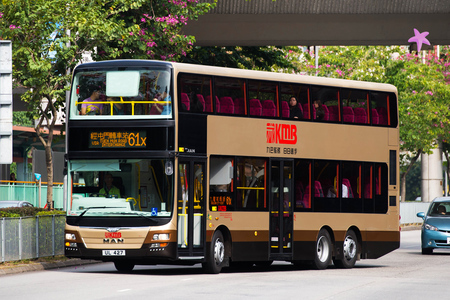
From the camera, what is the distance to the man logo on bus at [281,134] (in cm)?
2052

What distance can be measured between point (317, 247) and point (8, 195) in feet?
73.5

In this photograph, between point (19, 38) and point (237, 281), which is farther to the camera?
point (19, 38)

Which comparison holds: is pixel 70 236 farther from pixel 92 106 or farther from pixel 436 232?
pixel 436 232

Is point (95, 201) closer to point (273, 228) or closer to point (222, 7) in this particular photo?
point (273, 228)

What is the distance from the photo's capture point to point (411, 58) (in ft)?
187

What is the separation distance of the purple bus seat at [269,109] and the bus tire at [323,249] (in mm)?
2935

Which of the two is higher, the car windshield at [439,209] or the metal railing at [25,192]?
the metal railing at [25,192]

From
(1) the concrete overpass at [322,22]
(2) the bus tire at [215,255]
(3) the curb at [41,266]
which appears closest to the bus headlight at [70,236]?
(3) the curb at [41,266]

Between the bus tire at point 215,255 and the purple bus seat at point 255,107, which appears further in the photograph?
the purple bus seat at point 255,107

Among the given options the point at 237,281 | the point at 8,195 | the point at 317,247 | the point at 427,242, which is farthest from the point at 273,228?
the point at 8,195

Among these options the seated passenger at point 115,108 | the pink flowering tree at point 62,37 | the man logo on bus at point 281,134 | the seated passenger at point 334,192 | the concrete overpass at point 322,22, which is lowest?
the seated passenger at point 334,192

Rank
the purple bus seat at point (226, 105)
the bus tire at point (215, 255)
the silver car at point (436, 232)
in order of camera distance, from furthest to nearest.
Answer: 1. the silver car at point (436, 232)
2. the purple bus seat at point (226, 105)
3. the bus tire at point (215, 255)

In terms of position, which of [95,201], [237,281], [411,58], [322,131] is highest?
[411,58]

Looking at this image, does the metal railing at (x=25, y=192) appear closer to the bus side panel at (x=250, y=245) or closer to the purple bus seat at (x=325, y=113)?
the purple bus seat at (x=325, y=113)
